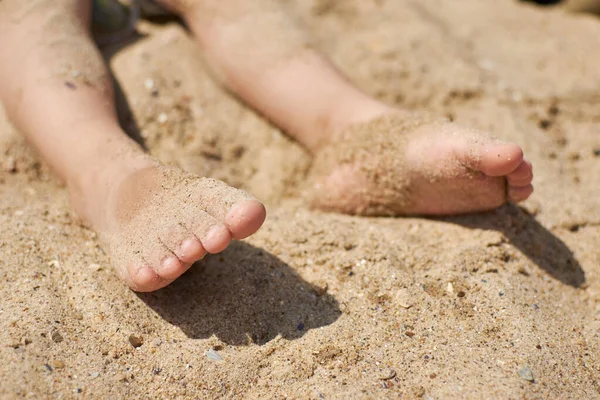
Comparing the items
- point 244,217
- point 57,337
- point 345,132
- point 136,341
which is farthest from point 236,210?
point 345,132

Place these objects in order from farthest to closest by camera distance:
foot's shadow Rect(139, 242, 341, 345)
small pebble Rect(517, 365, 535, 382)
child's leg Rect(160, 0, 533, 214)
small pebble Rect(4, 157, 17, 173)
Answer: small pebble Rect(4, 157, 17, 173) → child's leg Rect(160, 0, 533, 214) → foot's shadow Rect(139, 242, 341, 345) → small pebble Rect(517, 365, 535, 382)

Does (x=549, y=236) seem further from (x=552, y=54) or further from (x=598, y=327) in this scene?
(x=552, y=54)

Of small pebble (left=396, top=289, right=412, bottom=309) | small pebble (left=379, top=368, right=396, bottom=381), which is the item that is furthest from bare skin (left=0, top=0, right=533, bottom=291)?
small pebble (left=379, top=368, right=396, bottom=381)

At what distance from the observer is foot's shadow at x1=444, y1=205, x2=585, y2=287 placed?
1.61 meters

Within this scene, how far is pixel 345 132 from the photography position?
1807 mm

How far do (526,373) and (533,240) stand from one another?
20.2 inches

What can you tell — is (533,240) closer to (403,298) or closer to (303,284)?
(403,298)

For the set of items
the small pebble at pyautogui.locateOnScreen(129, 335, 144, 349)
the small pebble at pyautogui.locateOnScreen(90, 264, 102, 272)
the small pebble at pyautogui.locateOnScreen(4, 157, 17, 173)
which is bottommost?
the small pebble at pyautogui.locateOnScreen(129, 335, 144, 349)

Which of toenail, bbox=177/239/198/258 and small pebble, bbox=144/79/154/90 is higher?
toenail, bbox=177/239/198/258

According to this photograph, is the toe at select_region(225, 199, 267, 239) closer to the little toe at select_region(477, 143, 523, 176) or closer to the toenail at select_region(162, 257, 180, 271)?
the toenail at select_region(162, 257, 180, 271)

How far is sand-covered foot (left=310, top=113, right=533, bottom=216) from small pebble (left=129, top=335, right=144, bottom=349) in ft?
2.33

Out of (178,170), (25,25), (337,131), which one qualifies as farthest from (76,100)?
(337,131)

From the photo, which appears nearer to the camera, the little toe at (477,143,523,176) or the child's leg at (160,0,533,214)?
the little toe at (477,143,523,176)

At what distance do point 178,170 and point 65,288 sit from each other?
41cm
